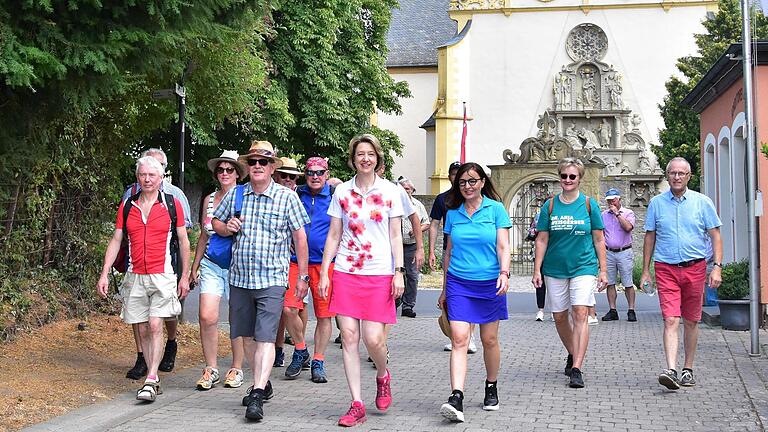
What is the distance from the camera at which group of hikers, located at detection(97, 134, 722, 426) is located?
7016 mm

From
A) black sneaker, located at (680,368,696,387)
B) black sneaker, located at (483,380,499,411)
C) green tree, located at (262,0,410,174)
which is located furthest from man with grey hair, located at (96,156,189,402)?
green tree, located at (262,0,410,174)

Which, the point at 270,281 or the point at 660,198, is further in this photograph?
the point at 660,198

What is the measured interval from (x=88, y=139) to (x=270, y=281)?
488 cm

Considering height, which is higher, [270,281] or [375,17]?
[375,17]

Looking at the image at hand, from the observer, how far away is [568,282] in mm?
8547

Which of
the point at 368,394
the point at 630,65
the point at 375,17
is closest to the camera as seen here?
the point at 368,394

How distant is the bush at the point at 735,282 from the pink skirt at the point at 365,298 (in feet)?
23.0

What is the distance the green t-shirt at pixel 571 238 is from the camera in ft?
27.8

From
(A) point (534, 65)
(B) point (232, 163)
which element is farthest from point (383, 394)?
(A) point (534, 65)

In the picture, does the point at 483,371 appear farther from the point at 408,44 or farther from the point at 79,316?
the point at 408,44

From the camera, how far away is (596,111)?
39.4 m

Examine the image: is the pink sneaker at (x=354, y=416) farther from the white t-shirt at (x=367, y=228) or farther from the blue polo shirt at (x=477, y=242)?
the blue polo shirt at (x=477, y=242)

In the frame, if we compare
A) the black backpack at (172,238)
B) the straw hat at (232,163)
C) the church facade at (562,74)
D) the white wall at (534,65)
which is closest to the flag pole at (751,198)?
the straw hat at (232,163)

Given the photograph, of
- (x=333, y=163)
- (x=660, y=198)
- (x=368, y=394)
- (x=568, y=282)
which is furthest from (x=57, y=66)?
(x=333, y=163)
